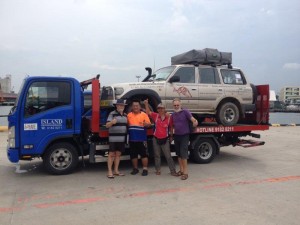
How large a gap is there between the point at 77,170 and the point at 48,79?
2.34 metres

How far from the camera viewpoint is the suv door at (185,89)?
9.12 m

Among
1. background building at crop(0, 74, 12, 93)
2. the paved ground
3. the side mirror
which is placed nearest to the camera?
the paved ground

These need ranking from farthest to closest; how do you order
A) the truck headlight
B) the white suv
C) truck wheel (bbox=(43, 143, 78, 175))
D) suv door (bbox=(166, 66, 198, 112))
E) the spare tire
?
Answer: the spare tire < suv door (bbox=(166, 66, 198, 112)) < the white suv < truck wheel (bbox=(43, 143, 78, 175)) < the truck headlight

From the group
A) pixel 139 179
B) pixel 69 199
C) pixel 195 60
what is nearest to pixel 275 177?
pixel 139 179

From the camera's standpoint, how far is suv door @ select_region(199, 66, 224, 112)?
31.3ft

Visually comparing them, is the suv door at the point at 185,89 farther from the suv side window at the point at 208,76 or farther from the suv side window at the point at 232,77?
the suv side window at the point at 232,77

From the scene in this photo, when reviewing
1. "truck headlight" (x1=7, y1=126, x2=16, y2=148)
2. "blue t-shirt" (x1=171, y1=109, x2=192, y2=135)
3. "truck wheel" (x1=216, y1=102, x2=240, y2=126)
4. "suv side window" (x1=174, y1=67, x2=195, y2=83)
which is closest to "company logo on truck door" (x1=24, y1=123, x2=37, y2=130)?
"truck headlight" (x1=7, y1=126, x2=16, y2=148)

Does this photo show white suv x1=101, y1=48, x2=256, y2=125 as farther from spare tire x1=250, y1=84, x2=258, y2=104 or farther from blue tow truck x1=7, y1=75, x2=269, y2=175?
blue tow truck x1=7, y1=75, x2=269, y2=175

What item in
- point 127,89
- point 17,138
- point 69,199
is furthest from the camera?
point 127,89

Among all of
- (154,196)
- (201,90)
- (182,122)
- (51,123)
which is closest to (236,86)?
(201,90)

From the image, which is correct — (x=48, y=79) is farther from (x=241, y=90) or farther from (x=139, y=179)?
(x=241, y=90)

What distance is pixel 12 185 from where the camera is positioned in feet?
23.3

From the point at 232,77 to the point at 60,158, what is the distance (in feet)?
17.6

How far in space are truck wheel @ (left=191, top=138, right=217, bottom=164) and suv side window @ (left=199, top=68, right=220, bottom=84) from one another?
63.7 inches
